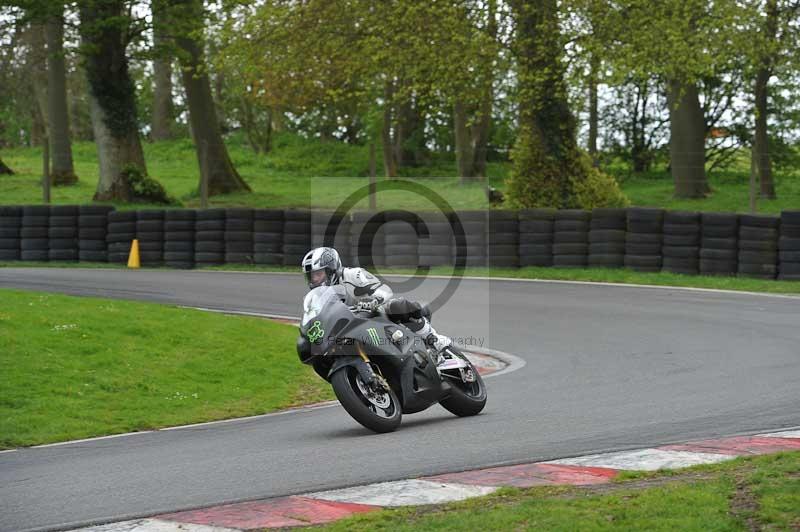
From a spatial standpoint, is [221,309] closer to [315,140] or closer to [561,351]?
[561,351]

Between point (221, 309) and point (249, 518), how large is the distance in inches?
448

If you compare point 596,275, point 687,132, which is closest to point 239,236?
point 596,275

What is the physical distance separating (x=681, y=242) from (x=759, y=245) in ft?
4.52

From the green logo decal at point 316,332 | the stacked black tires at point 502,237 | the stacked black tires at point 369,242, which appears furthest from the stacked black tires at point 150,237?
the green logo decal at point 316,332

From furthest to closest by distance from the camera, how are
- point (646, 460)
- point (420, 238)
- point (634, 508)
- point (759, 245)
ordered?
point (420, 238) → point (759, 245) → point (646, 460) → point (634, 508)

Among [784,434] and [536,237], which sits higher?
[536,237]

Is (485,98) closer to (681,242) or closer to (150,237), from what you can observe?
(681,242)

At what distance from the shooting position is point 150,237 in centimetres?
2366

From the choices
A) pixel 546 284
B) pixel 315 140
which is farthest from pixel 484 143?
pixel 546 284

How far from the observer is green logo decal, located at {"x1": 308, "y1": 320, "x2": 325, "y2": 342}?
839cm

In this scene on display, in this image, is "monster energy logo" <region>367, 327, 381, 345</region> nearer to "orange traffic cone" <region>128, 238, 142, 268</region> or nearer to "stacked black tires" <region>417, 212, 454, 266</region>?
"stacked black tires" <region>417, 212, 454, 266</region>

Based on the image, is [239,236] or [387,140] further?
[387,140]

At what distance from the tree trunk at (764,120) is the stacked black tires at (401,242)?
21.8 ft

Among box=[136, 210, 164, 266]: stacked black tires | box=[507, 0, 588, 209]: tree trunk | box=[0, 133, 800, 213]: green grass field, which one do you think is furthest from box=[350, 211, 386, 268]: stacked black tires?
box=[507, 0, 588, 209]: tree trunk
